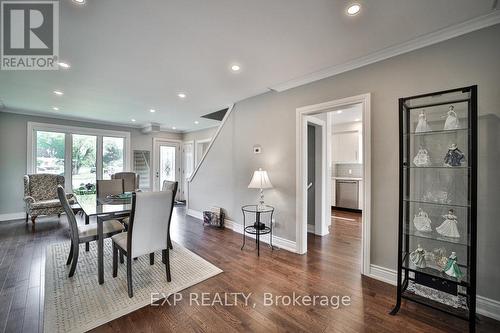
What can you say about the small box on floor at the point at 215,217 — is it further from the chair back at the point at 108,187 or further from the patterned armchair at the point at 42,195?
the patterned armchair at the point at 42,195

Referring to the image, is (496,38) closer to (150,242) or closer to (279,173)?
(279,173)

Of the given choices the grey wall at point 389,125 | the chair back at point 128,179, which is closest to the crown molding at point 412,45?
the grey wall at point 389,125

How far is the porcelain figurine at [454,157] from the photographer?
1795mm

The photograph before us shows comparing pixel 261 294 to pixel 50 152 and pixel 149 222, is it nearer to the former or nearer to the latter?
pixel 149 222

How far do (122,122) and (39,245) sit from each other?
382 centimetres

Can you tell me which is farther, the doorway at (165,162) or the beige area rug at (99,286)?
the doorway at (165,162)

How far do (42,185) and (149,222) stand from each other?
466cm

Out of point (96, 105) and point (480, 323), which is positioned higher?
point (96, 105)

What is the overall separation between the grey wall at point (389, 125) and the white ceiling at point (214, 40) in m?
0.24

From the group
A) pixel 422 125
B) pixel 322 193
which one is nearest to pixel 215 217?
pixel 322 193

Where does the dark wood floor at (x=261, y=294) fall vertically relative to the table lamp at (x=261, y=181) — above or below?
below

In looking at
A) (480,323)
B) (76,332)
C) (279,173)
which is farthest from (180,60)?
(480,323)

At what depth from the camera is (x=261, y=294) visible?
213cm

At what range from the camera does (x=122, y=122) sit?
6.18 m
